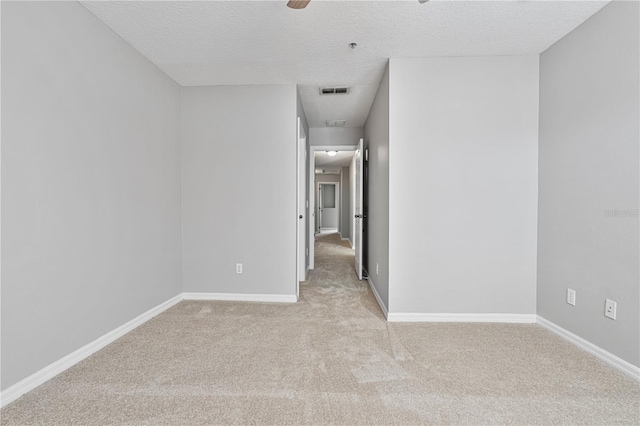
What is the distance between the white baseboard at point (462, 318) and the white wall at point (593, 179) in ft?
0.51

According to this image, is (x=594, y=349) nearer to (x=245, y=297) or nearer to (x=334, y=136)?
(x=245, y=297)

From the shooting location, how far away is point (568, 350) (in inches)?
77.7

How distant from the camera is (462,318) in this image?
2.49 meters

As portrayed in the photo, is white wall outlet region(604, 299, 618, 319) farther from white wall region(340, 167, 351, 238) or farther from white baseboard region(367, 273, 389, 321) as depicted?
white wall region(340, 167, 351, 238)

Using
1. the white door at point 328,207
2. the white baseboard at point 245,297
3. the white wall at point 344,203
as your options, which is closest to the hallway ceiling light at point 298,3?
the white baseboard at point 245,297

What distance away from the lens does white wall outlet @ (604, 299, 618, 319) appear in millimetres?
1780

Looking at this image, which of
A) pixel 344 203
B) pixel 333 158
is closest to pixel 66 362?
pixel 333 158

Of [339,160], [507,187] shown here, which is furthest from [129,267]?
[339,160]

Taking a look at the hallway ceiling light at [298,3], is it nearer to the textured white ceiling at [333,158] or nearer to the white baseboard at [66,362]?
the white baseboard at [66,362]

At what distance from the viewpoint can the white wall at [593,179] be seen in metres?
1.69

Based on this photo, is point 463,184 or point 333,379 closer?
point 333,379

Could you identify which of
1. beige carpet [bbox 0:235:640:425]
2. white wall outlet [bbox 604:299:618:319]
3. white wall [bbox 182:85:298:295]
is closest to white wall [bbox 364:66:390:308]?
beige carpet [bbox 0:235:640:425]

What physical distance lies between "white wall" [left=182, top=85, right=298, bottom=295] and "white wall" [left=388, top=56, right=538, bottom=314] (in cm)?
118

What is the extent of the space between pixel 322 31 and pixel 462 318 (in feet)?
8.91
